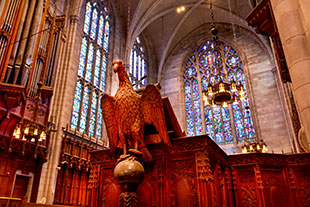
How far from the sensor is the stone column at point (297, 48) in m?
2.13

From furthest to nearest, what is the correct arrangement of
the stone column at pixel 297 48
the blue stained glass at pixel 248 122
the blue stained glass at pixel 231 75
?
1. the blue stained glass at pixel 231 75
2. the blue stained glass at pixel 248 122
3. the stone column at pixel 297 48

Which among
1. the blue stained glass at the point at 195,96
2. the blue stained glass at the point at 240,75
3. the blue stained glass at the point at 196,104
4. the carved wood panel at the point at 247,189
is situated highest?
the blue stained glass at the point at 240,75

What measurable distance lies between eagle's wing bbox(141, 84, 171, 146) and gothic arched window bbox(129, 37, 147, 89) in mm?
13241

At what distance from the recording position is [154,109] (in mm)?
3053

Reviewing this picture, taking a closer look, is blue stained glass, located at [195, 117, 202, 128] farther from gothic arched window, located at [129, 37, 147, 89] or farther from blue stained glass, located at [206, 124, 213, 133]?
gothic arched window, located at [129, 37, 147, 89]

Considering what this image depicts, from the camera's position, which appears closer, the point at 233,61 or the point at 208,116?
the point at 208,116

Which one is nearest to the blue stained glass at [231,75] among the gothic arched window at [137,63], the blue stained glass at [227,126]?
the blue stained glass at [227,126]

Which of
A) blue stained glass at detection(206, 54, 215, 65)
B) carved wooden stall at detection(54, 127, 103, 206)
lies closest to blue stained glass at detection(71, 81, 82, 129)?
carved wooden stall at detection(54, 127, 103, 206)

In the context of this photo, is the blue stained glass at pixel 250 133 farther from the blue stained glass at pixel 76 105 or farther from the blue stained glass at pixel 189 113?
the blue stained glass at pixel 76 105

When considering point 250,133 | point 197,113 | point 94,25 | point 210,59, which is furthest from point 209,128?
point 94,25

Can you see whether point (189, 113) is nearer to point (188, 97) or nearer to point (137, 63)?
point (188, 97)

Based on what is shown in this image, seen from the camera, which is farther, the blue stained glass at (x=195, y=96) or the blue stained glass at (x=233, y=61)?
the blue stained glass at (x=195, y=96)

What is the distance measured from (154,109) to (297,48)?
1.65 m

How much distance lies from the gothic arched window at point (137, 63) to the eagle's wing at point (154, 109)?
13.2 metres
